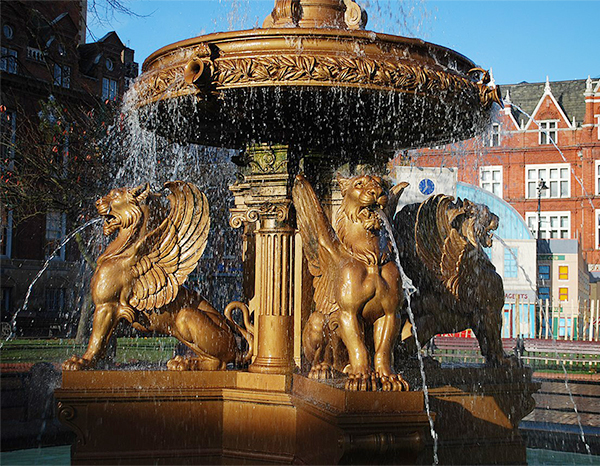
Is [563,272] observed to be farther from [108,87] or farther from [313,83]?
[313,83]

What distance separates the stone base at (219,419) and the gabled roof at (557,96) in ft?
143

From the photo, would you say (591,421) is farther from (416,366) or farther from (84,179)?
(84,179)

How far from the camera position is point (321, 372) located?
500cm

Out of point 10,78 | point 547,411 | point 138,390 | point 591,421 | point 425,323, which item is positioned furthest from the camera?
point 10,78

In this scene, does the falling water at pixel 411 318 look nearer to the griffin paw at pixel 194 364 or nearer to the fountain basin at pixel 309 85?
the fountain basin at pixel 309 85

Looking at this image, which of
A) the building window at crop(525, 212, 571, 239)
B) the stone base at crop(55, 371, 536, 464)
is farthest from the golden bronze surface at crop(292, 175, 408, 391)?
the building window at crop(525, 212, 571, 239)

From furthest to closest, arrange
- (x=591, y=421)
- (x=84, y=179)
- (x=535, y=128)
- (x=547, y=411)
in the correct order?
1. (x=535, y=128)
2. (x=84, y=179)
3. (x=547, y=411)
4. (x=591, y=421)

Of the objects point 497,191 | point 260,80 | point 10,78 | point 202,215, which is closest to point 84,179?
point 202,215

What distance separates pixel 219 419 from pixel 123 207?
169 centimetres

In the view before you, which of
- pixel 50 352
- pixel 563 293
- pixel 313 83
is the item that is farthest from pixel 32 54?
pixel 313 83

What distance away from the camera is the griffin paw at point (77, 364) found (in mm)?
5176

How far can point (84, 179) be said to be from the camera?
15703 millimetres

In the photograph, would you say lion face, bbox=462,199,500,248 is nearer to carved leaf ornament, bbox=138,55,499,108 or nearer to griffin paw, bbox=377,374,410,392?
carved leaf ornament, bbox=138,55,499,108

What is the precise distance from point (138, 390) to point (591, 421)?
656 centimetres
